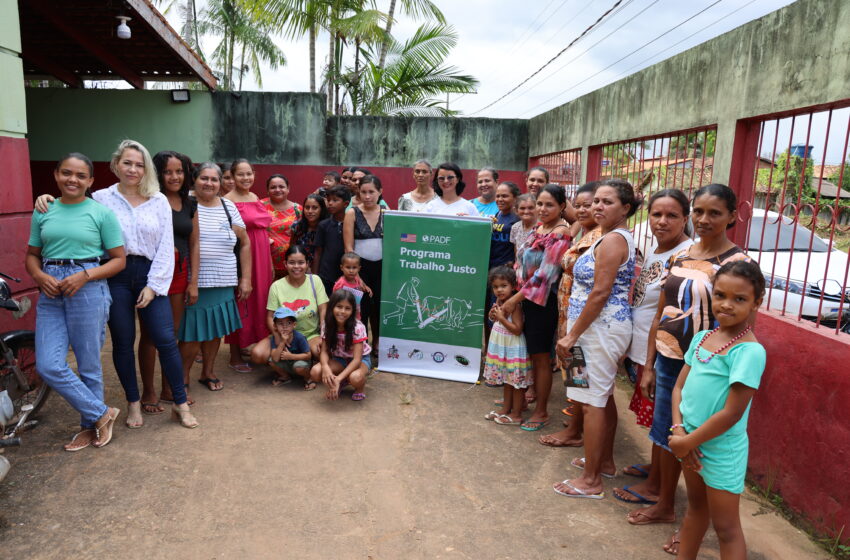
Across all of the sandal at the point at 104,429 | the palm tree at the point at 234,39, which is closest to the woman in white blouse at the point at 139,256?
the sandal at the point at 104,429

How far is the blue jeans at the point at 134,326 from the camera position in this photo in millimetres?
3348

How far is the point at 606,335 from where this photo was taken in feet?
9.36

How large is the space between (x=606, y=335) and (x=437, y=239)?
207 centimetres

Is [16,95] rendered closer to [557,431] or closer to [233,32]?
[557,431]

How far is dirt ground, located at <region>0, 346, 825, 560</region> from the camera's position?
251cm

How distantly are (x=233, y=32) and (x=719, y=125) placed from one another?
1880 centimetres

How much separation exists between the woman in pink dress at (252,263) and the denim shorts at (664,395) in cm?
314

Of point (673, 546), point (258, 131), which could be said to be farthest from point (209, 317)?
point (258, 131)

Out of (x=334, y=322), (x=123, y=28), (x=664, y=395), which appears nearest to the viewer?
(x=664, y=395)

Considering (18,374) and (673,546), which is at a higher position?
(18,374)

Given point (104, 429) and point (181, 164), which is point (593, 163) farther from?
point (104, 429)

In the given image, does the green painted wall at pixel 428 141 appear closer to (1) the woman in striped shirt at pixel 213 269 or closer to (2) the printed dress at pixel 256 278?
(2) the printed dress at pixel 256 278

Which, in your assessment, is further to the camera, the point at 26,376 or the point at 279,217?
the point at 279,217

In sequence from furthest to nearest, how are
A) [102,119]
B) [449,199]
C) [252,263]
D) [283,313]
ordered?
1. [102,119]
2. [449,199]
3. [252,263]
4. [283,313]
